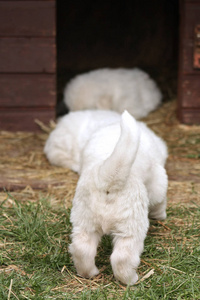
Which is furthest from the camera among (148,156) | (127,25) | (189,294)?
(127,25)

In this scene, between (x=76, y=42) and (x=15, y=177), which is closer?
(x=15, y=177)

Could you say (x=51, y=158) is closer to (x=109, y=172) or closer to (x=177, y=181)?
(x=177, y=181)

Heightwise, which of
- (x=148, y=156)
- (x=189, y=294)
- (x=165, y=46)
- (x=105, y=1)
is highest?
(x=105, y=1)

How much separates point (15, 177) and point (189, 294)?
2.30m

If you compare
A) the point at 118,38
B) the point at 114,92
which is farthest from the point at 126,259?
the point at 118,38

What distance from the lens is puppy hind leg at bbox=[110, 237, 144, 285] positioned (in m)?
2.42

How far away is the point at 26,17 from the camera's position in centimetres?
554

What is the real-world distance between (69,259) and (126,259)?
1.60 ft

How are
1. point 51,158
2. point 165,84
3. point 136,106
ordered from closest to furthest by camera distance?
point 51,158, point 136,106, point 165,84

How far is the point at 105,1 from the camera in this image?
8078mm

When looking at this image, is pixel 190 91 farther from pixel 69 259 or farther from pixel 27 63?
pixel 69 259

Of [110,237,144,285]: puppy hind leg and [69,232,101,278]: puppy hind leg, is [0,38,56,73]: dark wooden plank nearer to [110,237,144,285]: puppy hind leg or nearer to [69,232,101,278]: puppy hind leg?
[69,232,101,278]: puppy hind leg

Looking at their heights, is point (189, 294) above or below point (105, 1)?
below

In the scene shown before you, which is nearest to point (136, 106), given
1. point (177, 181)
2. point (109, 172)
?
point (177, 181)
